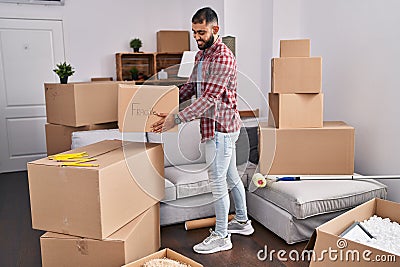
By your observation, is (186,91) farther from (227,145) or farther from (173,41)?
(173,41)

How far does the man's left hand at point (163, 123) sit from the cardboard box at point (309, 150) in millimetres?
874

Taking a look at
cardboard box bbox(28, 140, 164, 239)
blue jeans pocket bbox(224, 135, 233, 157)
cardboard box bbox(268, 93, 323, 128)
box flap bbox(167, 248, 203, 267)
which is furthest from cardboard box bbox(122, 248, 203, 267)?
cardboard box bbox(268, 93, 323, 128)

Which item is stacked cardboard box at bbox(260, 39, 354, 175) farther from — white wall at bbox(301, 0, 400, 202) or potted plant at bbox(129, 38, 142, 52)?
potted plant at bbox(129, 38, 142, 52)

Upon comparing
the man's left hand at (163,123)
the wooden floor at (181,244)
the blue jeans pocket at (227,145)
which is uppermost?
the man's left hand at (163,123)

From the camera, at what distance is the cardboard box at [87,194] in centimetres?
166

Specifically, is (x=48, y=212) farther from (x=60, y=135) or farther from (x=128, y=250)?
(x=60, y=135)

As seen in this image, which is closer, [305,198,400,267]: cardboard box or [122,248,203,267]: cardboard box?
[305,198,400,267]: cardboard box

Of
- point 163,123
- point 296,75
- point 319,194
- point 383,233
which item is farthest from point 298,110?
point 163,123

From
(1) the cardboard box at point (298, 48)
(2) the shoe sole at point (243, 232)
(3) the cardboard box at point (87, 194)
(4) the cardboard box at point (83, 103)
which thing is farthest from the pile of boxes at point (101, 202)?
(1) the cardboard box at point (298, 48)

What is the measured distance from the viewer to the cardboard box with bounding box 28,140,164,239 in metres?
1.66

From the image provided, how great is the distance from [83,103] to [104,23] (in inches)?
90.1

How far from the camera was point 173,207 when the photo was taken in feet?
8.54

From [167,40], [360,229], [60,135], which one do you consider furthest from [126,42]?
[360,229]

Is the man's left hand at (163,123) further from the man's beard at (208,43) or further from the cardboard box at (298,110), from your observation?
A: the cardboard box at (298,110)
